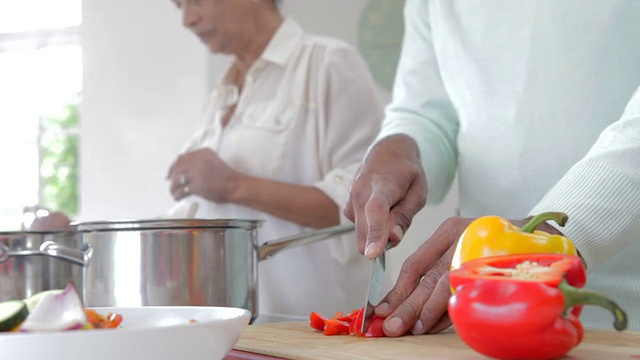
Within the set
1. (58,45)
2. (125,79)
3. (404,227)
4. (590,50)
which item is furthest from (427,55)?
(58,45)

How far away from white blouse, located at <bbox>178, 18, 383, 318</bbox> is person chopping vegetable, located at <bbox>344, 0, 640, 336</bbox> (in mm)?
546

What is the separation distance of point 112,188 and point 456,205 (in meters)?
1.79

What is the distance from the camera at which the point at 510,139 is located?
4.78 ft

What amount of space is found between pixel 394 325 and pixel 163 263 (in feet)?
1.50

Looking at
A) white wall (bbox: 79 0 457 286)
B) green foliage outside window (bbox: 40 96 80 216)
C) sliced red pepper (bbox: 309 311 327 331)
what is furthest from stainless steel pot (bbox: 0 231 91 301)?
green foliage outside window (bbox: 40 96 80 216)

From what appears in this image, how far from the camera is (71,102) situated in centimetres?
485

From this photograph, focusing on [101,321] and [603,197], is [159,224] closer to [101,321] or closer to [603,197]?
[101,321]

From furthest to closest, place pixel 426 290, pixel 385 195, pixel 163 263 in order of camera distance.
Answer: pixel 163 263
pixel 385 195
pixel 426 290

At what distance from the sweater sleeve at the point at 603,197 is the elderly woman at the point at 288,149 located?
1.03 meters

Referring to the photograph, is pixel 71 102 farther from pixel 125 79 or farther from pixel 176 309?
pixel 176 309

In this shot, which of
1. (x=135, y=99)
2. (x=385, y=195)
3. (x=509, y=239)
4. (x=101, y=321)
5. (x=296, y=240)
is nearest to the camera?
(x=101, y=321)

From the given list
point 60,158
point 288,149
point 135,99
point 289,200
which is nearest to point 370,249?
point 289,200

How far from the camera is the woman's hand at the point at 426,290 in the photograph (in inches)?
42.2

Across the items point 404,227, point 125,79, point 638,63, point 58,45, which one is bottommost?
point 404,227
